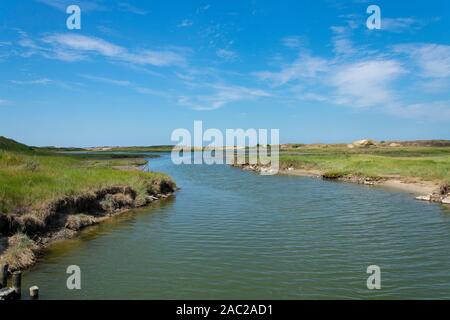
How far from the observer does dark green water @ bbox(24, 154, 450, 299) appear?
1454 cm

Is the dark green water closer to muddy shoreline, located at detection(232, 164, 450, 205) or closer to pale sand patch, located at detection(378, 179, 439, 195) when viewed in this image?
muddy shoreline, located at detection(232, 164, 450, 205)

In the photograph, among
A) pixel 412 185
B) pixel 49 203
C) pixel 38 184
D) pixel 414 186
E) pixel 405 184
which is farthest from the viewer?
pixel 405 184

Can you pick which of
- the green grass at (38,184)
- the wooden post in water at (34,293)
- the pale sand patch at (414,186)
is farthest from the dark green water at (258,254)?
the pale sand patch at (414,186)

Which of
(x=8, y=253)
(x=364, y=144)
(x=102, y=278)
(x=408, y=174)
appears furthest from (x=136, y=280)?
(x=364, y=144)

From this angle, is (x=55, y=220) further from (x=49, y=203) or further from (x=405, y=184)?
(x=405, y=184)

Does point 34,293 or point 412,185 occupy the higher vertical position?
point 412,185

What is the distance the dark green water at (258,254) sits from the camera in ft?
47.7

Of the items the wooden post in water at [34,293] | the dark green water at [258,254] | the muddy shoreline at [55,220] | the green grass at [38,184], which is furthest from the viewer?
the green grass at [38,184]

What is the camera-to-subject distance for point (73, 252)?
759 inches

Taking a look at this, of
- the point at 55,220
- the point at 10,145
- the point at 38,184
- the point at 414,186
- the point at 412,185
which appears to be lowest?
the point at 55,220

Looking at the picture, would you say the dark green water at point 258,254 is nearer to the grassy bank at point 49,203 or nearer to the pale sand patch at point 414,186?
the grassy bank at point 49,203

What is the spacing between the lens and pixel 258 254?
19016mm

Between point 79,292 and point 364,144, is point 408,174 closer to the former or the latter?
point 79,292

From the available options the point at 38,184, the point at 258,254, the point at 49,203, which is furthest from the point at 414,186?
the point at 38,184
